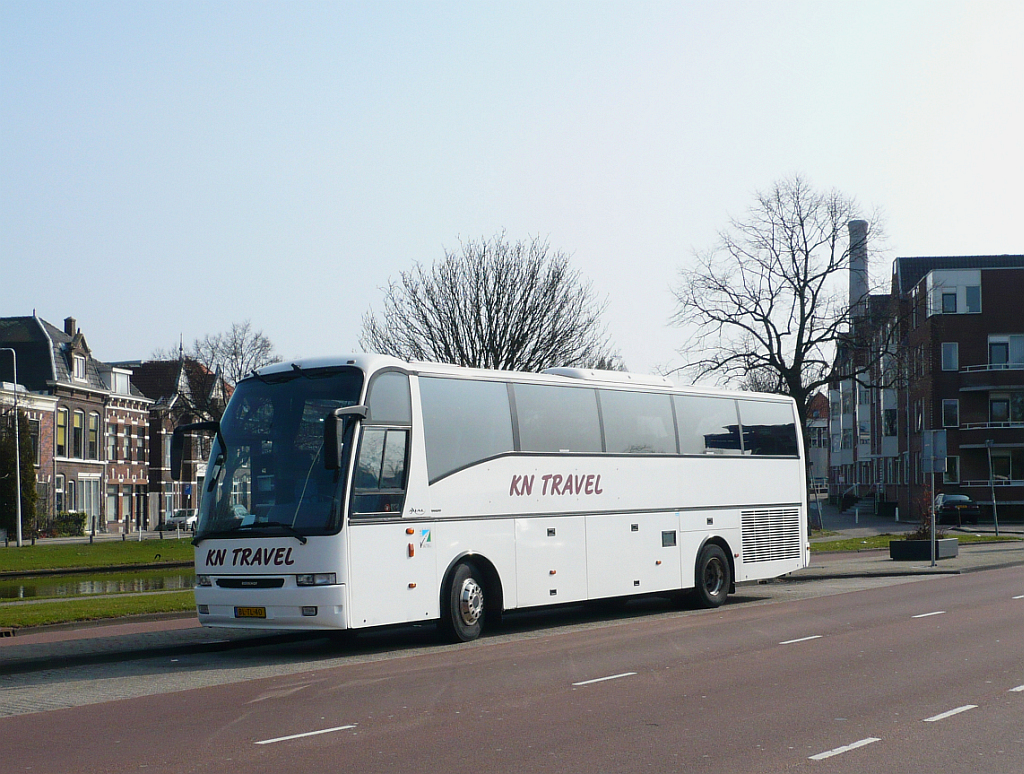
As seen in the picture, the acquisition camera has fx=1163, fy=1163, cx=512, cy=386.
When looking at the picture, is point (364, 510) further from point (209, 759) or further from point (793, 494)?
point (793, 494)

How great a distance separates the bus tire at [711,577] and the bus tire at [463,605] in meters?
5.32

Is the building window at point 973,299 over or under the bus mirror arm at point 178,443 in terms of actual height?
over

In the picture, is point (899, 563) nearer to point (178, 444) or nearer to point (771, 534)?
point (771, 534)

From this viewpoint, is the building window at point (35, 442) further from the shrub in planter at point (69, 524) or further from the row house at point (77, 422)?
the shrub in planter at point (69, 524)

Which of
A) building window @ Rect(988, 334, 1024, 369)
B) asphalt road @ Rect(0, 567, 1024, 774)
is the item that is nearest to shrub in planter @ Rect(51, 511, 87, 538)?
building window @ Rect(988, 334, 1024, 369)

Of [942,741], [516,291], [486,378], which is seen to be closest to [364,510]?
[486,378]

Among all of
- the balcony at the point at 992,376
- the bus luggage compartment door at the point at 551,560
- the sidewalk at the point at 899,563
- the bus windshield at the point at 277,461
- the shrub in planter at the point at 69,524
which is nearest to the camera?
the bus windshield at the point at 277,461

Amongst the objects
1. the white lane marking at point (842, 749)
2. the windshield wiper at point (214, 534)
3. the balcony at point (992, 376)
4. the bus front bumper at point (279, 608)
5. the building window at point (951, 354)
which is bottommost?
the white lane marking at point (842, 749)

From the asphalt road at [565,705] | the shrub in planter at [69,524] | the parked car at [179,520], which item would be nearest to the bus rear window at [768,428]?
the asphalt road at [565,705]

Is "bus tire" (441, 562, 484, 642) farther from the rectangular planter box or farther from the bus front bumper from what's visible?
the rectangular planter box

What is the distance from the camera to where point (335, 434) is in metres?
12.8

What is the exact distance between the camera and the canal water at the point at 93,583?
25.2 m

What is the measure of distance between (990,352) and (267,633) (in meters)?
61.4

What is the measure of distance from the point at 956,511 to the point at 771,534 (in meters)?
44.8
